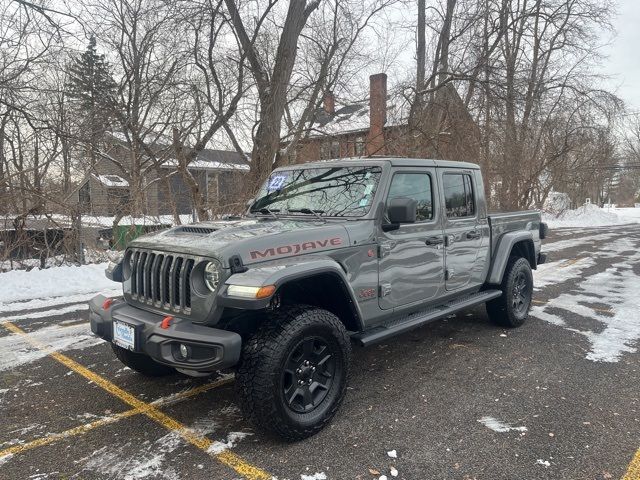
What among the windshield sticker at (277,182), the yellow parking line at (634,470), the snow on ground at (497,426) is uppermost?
the windshield sticker at (277,182)

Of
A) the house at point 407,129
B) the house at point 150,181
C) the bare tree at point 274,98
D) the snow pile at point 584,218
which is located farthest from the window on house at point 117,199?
the snow pile at point 584,218

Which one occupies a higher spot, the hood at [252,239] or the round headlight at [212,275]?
the hood at [252,239]

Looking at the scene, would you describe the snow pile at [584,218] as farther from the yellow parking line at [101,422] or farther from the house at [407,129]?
the yellow parking line at [101,422]

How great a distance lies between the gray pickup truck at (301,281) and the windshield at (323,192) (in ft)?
0.04

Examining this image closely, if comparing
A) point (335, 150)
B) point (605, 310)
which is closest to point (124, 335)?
point (605, 310)

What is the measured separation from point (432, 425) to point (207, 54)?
12518mm

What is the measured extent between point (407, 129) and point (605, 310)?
1017 cm

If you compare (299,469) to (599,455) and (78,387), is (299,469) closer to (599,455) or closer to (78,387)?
(599,455)

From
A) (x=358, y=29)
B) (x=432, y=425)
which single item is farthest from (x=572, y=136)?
(x=432, y=425)

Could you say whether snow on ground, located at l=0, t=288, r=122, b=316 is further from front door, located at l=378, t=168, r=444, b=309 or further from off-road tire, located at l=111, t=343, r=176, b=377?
front door, located at l=378, t=168, r=444, b=309

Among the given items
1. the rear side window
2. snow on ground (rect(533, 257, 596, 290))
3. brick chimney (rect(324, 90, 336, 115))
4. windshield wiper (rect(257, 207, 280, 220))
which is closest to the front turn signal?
windshield wiper (rect(257, 207, 280, 220))

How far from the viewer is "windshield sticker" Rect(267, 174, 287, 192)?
4.53 m

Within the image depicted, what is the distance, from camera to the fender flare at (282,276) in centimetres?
279

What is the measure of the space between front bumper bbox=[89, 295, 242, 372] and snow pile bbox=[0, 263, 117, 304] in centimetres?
504
